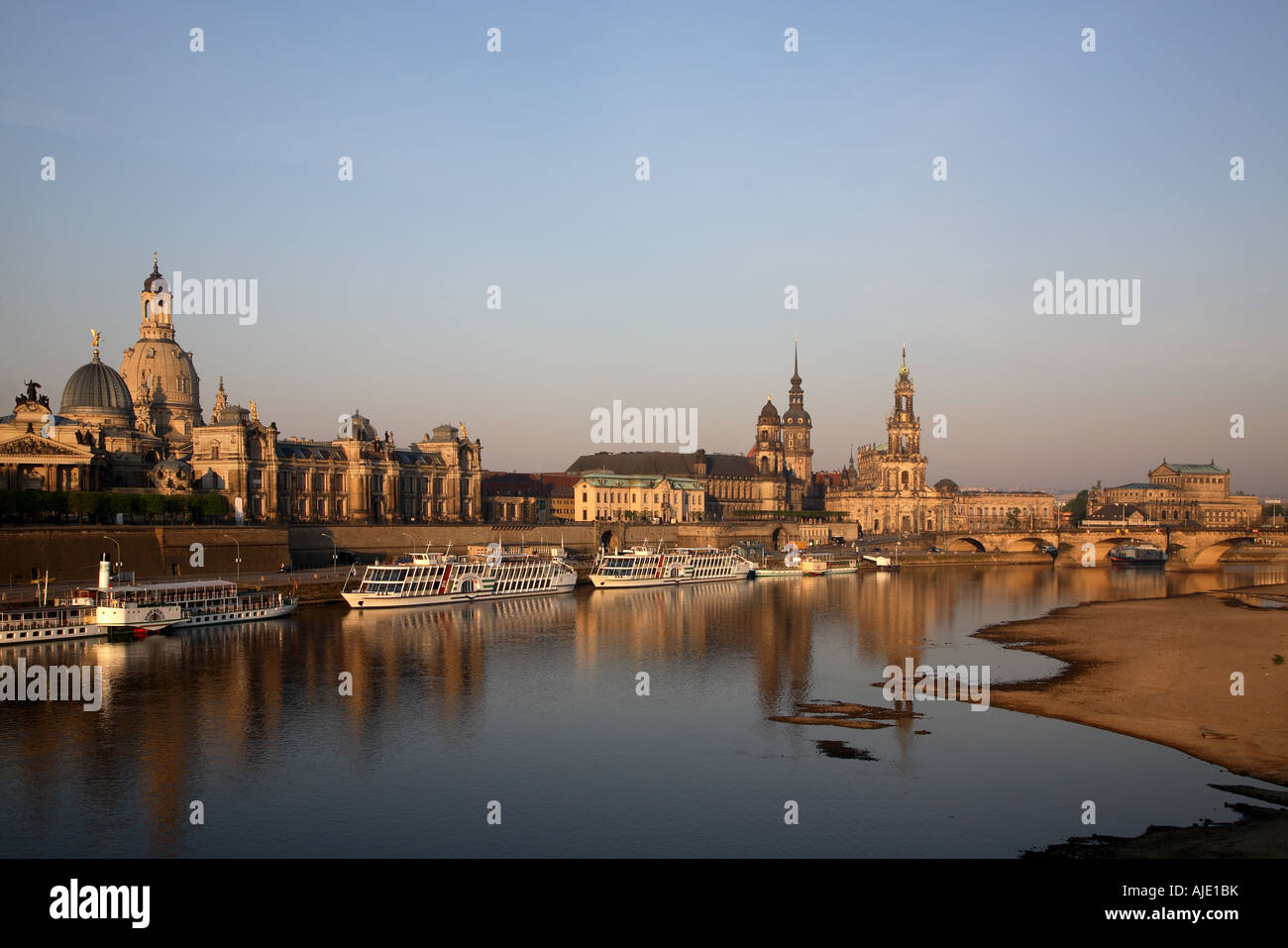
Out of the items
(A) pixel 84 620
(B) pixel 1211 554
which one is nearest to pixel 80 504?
(A) pixel 84 620

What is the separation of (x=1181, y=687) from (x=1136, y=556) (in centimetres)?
9293

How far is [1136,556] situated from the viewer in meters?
126

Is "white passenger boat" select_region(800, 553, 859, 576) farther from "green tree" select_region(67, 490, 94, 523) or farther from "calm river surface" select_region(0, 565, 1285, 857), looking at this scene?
"green tree" select_region(67, 490, 94, 523)

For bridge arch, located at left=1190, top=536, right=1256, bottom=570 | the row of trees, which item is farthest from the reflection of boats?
the row of trees

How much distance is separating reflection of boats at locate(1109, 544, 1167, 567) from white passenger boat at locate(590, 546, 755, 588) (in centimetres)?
4988

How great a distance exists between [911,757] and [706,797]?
672 centimetres

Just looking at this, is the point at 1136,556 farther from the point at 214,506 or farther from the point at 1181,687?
the point at 214,506

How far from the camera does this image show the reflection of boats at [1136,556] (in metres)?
122

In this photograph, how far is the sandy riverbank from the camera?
2467cm

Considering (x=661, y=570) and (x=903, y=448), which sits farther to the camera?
(x=903, y=448)

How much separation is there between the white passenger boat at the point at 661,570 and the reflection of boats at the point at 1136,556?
49885 mm

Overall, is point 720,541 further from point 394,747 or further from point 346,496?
point 394,747

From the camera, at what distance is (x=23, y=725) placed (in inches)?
1347
